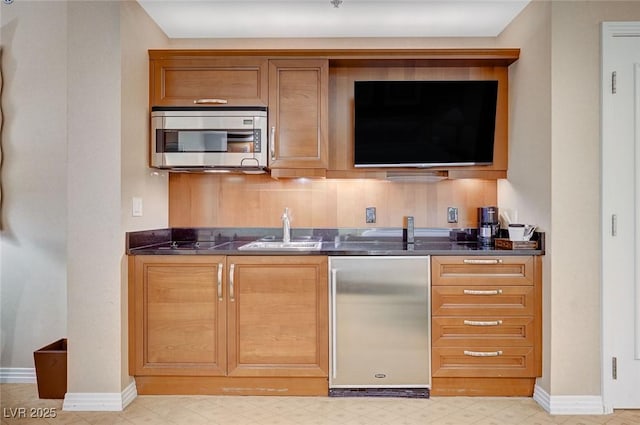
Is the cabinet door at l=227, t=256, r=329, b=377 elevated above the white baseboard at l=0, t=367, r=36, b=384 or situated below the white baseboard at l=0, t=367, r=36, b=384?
above

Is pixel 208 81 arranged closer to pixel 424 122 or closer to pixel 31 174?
pixel 31 174

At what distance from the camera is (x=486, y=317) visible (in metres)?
2.53

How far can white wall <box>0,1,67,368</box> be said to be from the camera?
2834mm

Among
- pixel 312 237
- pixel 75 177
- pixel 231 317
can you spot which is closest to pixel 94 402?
pixel 231 317

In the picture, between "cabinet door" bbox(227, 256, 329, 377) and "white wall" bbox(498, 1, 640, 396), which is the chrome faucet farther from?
"white wall" bbox(498, 1, 640, 396)

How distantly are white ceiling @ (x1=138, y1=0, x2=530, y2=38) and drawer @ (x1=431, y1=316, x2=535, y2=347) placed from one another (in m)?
2.04

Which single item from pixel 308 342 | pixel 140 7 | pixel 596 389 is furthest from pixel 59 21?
pixel 596 389

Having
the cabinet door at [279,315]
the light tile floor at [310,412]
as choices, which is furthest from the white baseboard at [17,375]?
the cabinet door at [279,315]

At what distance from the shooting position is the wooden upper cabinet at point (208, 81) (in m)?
2.80

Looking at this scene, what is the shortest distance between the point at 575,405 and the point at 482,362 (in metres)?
0.55

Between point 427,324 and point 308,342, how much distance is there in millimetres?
751

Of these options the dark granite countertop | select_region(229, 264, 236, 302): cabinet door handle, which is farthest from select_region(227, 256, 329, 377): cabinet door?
the dark granite countertop

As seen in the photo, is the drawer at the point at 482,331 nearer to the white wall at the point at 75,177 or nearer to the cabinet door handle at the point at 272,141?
the cabinet door handle at the point at 272,141

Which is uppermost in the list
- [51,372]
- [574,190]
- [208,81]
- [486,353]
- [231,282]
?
[208,81]
